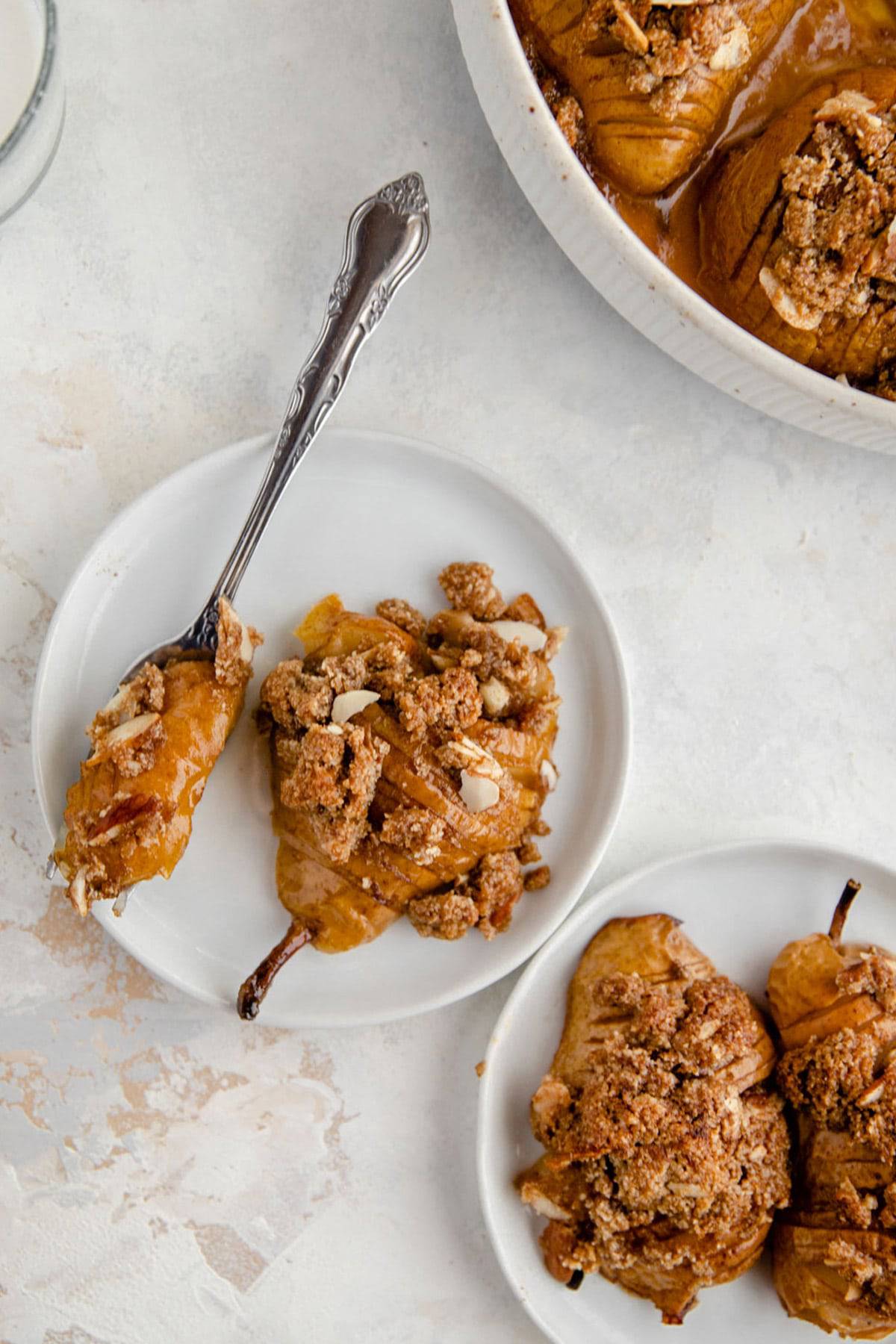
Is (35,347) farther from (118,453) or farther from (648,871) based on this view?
(648,871)

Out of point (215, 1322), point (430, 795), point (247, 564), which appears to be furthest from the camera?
point (215, 1322)

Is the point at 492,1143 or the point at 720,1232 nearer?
the point at 720,1232

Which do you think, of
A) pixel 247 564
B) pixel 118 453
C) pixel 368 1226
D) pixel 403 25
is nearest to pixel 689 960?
pixel 368 1226

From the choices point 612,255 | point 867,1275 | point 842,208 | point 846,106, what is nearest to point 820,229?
point 842,208

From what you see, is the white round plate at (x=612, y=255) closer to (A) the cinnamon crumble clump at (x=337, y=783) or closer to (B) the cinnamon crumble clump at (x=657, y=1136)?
(A) the cinnamon crumble clump at (x=337, y=783)

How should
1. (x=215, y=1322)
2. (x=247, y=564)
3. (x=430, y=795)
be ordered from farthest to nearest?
(x=215, y=1322) < (x=247, y=564) < (x=430, y=795)

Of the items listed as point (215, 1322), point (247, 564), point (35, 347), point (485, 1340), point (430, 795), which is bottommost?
point (485, 1340)

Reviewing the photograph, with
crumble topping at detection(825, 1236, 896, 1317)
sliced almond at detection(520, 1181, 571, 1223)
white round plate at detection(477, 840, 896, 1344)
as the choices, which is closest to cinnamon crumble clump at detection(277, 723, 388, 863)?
white round plate at detection(477, 840, 896, 1344)

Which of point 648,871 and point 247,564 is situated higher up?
point 247,564
